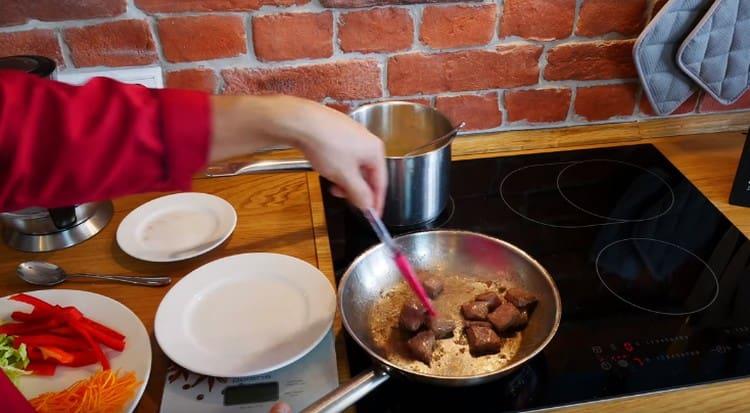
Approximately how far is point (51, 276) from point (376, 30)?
64 cm

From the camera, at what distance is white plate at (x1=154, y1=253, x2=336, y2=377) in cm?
75

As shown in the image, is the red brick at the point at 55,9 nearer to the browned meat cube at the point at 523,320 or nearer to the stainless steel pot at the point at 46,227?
the stainless steel pot at the point at 46,227

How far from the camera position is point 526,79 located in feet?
3.85

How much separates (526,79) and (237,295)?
674 mm

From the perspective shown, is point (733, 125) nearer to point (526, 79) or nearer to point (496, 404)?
point (526, 79)

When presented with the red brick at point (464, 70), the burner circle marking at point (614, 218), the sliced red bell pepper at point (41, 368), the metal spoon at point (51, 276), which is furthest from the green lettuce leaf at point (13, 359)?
the burner circle marking at point (614, 218)

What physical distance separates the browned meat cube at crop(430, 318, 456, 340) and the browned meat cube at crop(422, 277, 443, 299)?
57mm

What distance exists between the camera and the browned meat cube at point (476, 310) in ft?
2.74

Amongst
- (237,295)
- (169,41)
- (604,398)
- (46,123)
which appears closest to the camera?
(46,123)

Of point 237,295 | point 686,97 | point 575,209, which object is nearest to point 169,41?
point 237,295

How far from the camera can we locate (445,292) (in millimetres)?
906

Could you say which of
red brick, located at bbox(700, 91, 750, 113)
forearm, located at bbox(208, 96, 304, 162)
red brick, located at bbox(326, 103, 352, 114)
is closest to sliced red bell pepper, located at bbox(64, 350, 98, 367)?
forearm, located at bbox(208, 96, 304, 162)

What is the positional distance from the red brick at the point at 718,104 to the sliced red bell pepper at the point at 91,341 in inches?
45.5

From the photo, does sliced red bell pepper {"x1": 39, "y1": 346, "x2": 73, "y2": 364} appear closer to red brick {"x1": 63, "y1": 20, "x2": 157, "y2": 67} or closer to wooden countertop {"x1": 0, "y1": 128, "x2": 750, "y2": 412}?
wooden countertop {"x1": 0, "y1": 128, "x2": 750, "y2": 412}
